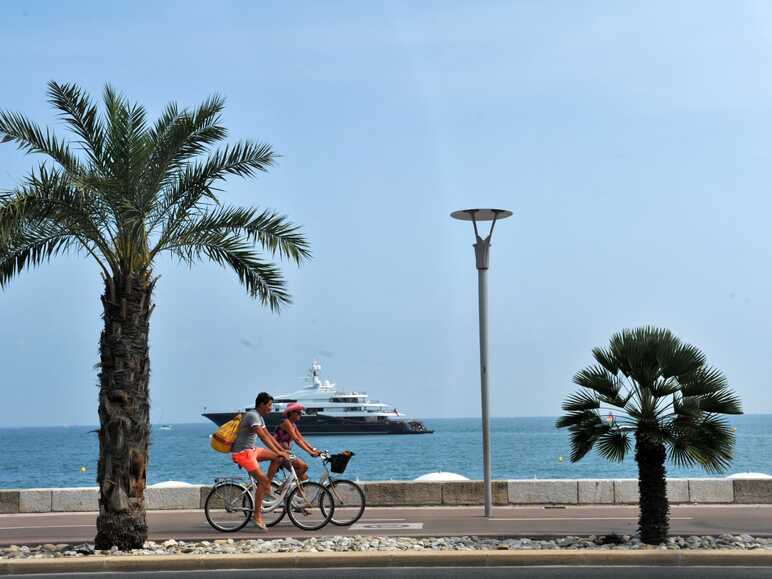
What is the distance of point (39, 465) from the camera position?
9000 centimetres

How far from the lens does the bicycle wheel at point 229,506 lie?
12.9 meters

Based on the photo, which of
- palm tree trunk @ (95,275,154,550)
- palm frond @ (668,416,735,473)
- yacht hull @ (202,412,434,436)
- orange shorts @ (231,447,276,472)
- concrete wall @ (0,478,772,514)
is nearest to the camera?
palm frond @ (668,416,735,473)

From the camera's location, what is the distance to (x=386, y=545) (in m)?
11.3

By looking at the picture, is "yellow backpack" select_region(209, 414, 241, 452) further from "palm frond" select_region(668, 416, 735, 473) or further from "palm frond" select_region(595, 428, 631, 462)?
"palm frond" select_region(668, 416, 735, 473)

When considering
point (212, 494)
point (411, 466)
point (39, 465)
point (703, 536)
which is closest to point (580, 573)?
point (703, 536)

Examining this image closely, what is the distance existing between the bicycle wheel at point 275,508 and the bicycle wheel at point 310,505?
0.16 metres

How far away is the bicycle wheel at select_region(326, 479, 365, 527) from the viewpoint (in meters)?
13.1

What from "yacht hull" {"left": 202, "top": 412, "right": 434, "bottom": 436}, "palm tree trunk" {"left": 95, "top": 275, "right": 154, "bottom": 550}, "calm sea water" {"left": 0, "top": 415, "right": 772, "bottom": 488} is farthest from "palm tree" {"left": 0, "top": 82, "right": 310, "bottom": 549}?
"yacht hull" {"left": 202, "top": 412, "right": 434, "bottom": 436}

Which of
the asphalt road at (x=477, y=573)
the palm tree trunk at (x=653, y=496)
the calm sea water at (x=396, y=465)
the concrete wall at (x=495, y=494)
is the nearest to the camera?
the asphalt road at (x=477, y=573)

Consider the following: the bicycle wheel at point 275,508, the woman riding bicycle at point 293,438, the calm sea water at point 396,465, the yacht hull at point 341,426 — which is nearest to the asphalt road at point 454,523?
the bicycle wheel at point 275,508

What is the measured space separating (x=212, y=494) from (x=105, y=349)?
2.72 metres

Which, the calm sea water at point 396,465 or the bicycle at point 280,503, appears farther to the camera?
the calm sea water at point 396,465

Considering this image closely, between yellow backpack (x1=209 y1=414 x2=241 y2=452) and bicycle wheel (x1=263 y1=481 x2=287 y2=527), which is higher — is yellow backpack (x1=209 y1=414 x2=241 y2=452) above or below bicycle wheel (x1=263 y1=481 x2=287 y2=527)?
above

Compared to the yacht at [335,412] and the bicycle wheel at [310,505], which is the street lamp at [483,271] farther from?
the yacht at [335,412]
